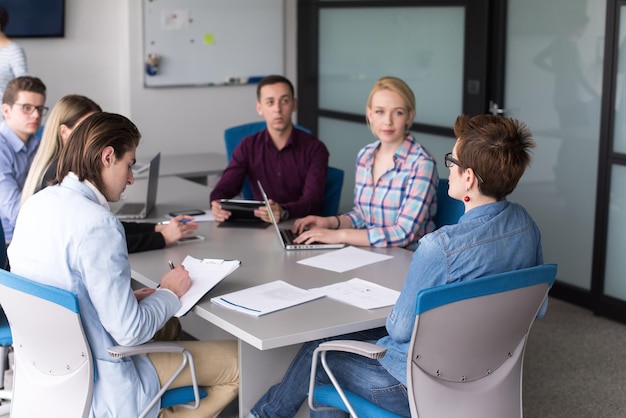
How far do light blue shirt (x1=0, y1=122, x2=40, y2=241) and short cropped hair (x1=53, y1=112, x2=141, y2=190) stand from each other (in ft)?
4.27

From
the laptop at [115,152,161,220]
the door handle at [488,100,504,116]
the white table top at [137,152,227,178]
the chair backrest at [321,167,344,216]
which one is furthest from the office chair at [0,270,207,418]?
the door handle at [488,100,504,116]

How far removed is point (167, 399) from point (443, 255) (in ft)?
3.23

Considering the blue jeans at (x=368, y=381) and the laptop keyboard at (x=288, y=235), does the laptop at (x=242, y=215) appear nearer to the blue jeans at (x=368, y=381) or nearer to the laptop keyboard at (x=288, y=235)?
the laptop keyboard at (x=288, y=235)

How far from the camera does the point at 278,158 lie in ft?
14.4

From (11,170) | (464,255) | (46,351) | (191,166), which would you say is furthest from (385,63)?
(46,351)

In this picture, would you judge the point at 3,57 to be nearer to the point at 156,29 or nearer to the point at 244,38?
the point at 156,29

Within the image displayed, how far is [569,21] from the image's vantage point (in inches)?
196

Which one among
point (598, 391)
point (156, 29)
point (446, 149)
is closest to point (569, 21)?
point (446, 149)

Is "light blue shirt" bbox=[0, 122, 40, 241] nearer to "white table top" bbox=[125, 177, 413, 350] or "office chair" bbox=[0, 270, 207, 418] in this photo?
"white table top" bbox=[125, 177, 413, 350]

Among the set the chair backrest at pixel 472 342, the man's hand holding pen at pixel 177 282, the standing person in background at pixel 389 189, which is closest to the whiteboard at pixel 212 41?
the standing person in background at pixel 389 189

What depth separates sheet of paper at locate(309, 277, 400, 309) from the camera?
2.77m

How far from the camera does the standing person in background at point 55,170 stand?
3.47 meters

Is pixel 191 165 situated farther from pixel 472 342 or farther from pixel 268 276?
pixel 472 342

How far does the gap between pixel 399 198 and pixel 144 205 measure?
1298mm
